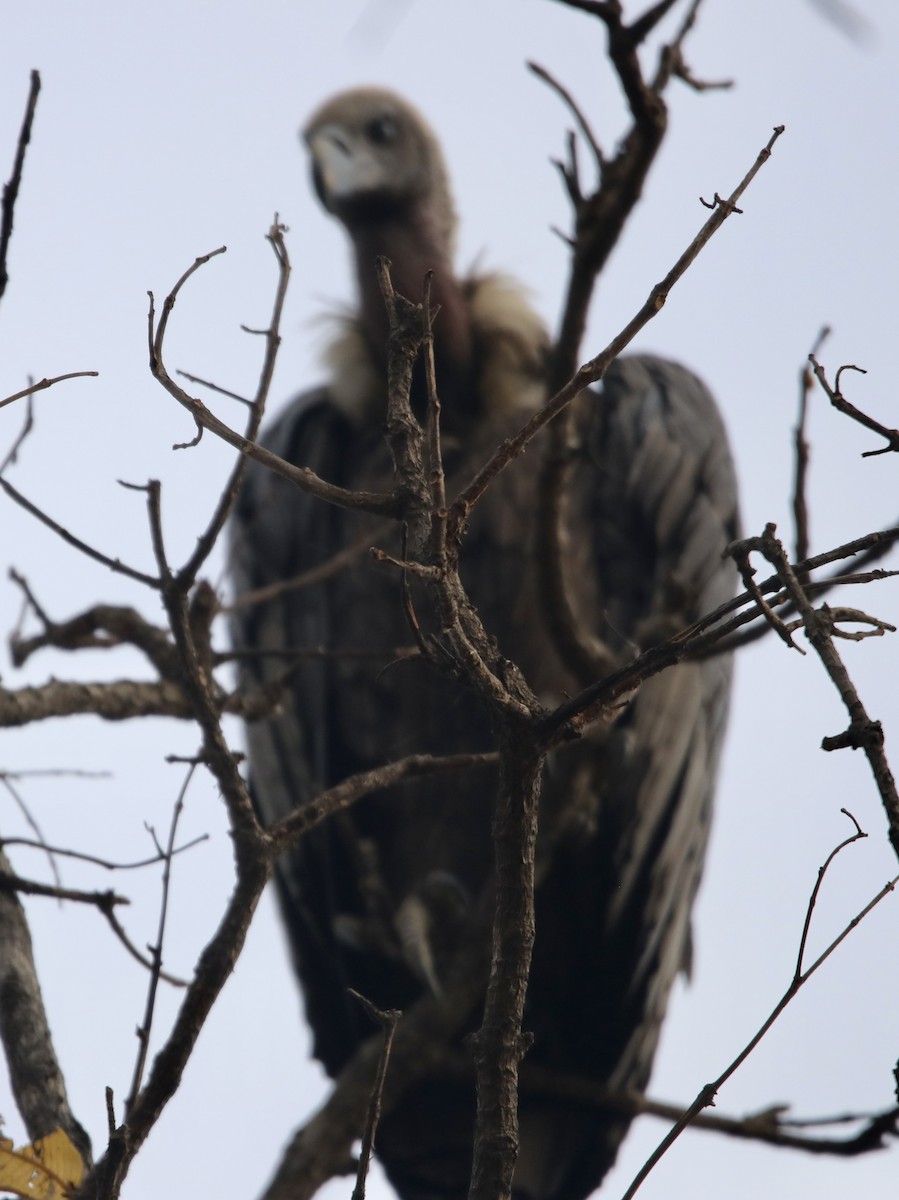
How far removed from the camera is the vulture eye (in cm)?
628

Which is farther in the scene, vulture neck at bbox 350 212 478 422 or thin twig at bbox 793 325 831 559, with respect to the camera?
vulture neck at bbox 350 212 478 422

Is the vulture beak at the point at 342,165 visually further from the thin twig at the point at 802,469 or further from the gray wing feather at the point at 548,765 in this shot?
the thin twig at the point at 802,469

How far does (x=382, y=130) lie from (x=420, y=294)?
75 centimetres

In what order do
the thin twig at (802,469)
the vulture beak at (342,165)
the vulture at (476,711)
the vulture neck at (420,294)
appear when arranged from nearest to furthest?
the thin twig at (802,469) < the vulture at (476,711) < the vulture neck at (420,294) < the vulture beak at (342,165)

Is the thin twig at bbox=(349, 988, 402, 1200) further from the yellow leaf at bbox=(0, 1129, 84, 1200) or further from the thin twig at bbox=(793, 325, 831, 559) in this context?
A: the thin twig at bbox=(793, 325, 831, 559)

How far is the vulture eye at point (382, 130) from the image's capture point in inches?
247

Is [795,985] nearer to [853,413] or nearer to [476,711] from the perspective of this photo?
[853,413]

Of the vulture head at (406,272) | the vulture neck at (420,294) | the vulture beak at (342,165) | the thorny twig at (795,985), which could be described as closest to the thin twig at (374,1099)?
the thorny twig at (795,985)

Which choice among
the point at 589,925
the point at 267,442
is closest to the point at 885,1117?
the point at 589,925

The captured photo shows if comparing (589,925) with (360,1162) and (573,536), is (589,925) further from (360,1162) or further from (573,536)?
(360,1162)

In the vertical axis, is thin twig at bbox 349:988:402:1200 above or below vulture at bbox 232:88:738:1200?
below

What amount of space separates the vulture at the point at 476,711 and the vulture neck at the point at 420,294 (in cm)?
1

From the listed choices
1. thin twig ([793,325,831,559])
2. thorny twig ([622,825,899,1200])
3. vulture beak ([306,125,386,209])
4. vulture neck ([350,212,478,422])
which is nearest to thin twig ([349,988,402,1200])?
thorny twig ([622,825,899,1200])

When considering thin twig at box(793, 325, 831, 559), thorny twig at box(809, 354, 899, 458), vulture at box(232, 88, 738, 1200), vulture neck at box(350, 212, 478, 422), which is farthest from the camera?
vulture neck at box(350, 212, 478, 422)
